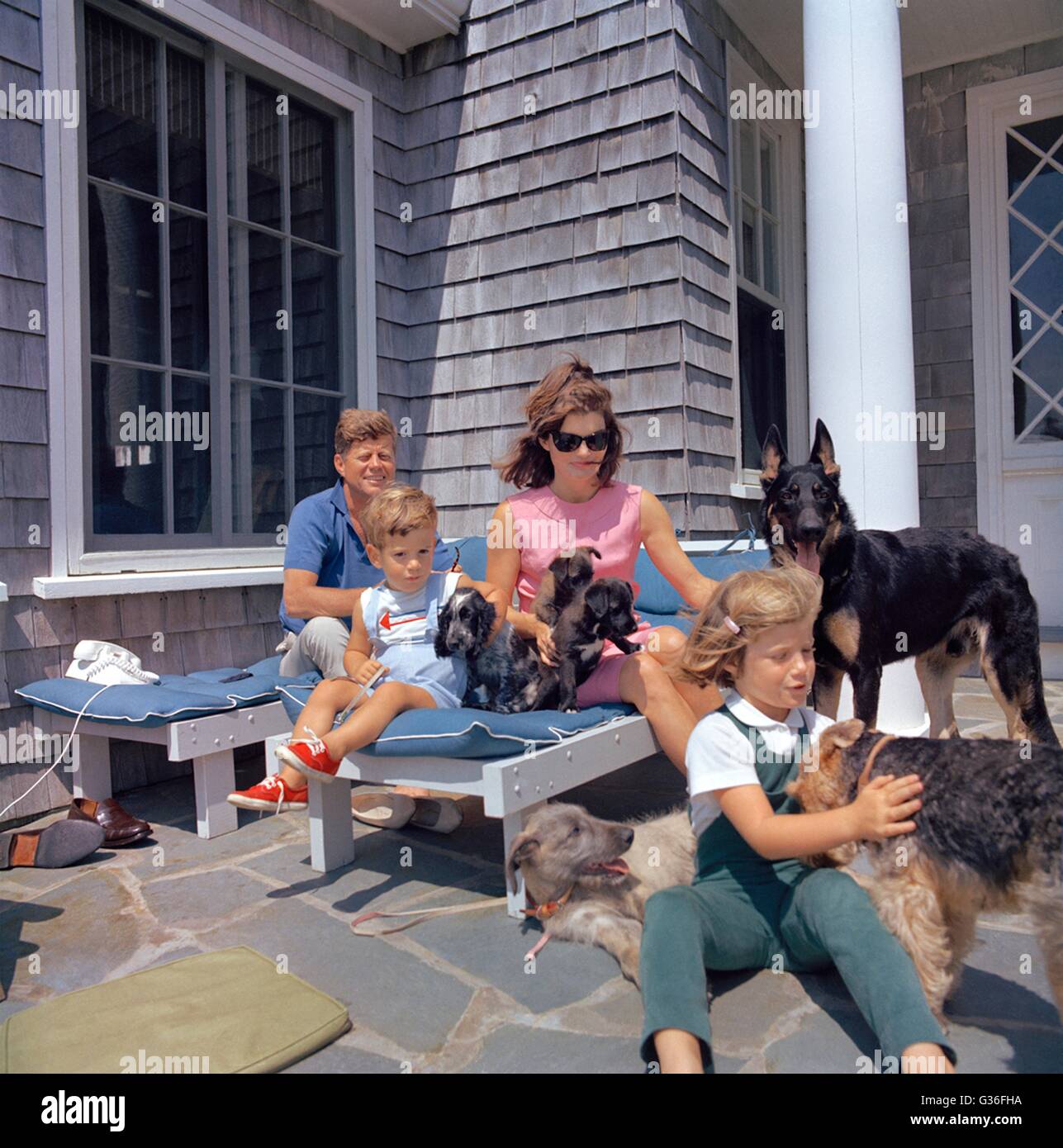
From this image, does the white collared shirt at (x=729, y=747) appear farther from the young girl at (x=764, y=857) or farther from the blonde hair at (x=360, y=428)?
the blonde hair at (x=360, y=428)

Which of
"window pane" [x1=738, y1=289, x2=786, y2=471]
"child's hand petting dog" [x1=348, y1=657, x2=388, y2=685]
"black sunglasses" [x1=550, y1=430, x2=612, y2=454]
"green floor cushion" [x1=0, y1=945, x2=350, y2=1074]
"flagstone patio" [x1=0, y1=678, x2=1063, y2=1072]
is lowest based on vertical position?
"flagstone patio" [x1=0, y1=678, x2=1063, y2=1072]

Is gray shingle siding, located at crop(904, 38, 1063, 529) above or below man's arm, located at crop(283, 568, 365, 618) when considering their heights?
above

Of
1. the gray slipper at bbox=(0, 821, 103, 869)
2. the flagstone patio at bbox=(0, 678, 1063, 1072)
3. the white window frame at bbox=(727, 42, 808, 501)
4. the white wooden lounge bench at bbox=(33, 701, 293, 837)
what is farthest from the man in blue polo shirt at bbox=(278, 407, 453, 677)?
the white window frame at bbox=(727, 42, 808, 501)

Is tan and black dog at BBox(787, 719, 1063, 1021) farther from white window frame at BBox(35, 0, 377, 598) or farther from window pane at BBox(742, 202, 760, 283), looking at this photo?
window pane at BBox(742, 202, 760, 283)

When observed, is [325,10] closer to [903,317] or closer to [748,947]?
[903,317]

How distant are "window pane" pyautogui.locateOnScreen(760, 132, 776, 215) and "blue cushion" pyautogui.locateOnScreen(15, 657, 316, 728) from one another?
5073 mm

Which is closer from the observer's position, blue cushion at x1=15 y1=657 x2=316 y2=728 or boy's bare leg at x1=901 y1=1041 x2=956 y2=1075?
boy's bare leg at x1=901 y1=1041 x2=956 y2=1075

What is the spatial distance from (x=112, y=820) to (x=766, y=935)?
8.66 ft

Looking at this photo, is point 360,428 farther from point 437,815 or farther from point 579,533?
point 437,815

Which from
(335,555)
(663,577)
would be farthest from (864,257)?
(335,555)

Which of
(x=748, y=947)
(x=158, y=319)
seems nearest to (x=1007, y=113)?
(x=158, y=319)

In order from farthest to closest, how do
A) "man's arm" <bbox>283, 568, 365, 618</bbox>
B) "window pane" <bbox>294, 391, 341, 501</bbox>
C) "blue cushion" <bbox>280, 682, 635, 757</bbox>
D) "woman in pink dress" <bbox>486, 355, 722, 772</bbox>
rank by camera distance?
"window pane" <bbox>294, 391, 341, 501</bbox> → "man's arm" <bbox>283, 568, 365, 618</bbox> → "woman in pink dress" <bbox>486, 355, 722, 772</bbox> → "blue cushion" <bbox>280, 682, 635, 757</bbox>

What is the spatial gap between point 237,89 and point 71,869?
4142 millimetres

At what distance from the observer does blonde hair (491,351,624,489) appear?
335cm
